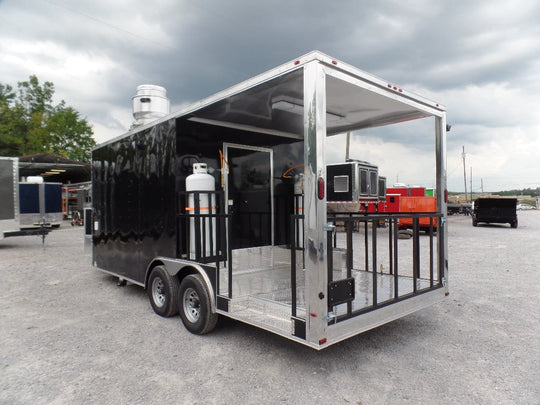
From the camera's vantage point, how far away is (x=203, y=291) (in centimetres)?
383

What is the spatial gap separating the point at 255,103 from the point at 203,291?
7.20 feet

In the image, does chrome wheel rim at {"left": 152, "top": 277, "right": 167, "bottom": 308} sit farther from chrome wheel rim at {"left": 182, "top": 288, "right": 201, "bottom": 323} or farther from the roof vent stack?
the roof vent stack

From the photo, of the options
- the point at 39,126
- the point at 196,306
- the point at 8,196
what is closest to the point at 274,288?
the point at 196,306

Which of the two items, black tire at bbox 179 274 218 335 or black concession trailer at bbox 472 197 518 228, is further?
black concession trailer at bbox 472 197 518 228

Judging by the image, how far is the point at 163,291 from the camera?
466 cm

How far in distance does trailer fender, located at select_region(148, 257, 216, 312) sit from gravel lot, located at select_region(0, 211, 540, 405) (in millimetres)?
540

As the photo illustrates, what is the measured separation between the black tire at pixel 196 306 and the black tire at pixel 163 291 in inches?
8.3

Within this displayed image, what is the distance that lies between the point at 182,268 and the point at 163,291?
61 cm

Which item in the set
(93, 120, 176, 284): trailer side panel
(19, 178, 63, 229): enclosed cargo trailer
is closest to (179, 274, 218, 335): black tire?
(93, 120, 176, 284): trailer side panel

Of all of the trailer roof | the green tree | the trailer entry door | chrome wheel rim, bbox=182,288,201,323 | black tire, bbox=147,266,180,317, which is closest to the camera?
the trailer roof

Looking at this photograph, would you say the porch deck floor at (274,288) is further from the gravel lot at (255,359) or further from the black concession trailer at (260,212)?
the gravel lot at (255,359)

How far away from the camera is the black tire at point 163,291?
14.4 ft

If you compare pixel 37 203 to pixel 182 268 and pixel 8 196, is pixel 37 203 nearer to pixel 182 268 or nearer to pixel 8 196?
pixel 8 196

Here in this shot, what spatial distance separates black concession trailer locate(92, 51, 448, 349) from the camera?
2.88 meters
